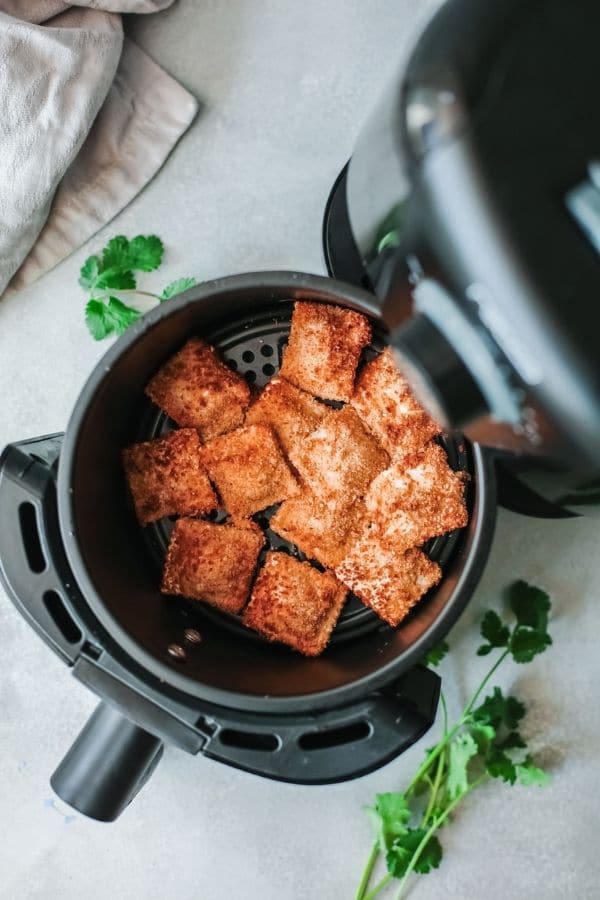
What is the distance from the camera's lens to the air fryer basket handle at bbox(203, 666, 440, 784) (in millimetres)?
880

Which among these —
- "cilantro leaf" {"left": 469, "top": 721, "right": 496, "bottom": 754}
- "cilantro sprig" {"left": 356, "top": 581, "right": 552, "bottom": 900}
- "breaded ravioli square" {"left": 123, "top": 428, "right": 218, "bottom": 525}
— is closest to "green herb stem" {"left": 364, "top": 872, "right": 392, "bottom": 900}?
"cilantro sprig" {"left": 356, "top": 581, "right": 552, "bottom": 900}

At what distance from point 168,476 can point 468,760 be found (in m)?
0.54

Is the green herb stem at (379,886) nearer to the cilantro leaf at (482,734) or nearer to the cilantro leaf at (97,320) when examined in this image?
the cilantro leaf at (482,734)

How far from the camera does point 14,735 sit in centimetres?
118

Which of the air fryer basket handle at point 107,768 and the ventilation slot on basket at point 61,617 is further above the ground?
the ventilation slot on basket at point 61,617

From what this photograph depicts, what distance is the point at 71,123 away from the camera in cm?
110

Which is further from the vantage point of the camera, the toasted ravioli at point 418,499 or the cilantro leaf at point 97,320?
the cilantro leaf at point 97,320

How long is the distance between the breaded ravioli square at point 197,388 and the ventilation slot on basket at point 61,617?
27 cm

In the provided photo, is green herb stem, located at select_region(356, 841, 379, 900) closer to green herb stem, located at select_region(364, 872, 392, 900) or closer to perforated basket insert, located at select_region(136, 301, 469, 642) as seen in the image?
green herb stem, located at select_region(364, 872, 392, 900)

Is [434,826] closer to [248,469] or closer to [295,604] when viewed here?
[295,604]

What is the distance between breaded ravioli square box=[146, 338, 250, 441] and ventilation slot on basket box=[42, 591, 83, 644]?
27 cm

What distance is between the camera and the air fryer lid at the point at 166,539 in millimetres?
840

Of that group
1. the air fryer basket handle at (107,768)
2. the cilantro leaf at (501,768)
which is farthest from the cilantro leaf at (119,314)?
the cilantro leaf at (501,768)

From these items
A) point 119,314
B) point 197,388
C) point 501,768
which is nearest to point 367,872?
point 501,768
